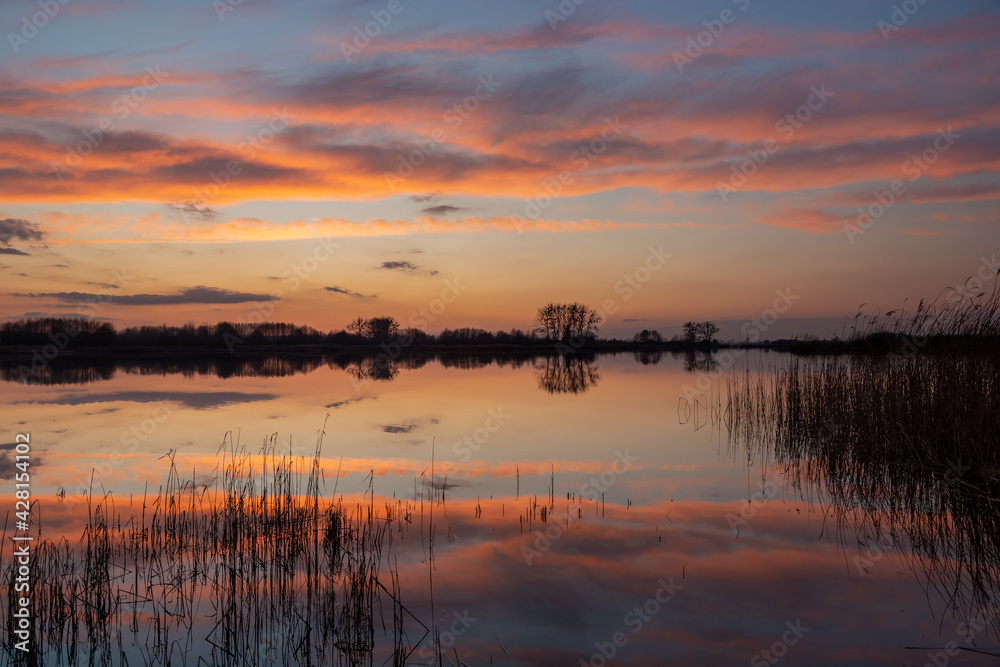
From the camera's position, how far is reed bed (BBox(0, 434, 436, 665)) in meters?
4.59

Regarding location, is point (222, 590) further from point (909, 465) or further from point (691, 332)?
point (691, 332)

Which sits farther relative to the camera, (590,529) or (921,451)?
(921,451)

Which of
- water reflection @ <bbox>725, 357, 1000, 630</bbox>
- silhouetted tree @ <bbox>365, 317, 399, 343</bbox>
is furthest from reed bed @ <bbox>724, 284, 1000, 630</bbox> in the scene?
silhouetted tree @ <bbox>365, 317, 399, 343</bbox>

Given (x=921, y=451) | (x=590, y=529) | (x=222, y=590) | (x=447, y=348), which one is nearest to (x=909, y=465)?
(x=921, y=451)

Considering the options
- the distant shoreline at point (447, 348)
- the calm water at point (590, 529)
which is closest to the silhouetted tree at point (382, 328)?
the distant shoreline at point (447, 348)

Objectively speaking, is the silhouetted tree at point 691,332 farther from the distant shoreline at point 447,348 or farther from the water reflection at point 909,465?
the water reflection at point 909,465

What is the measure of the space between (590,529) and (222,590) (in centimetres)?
387

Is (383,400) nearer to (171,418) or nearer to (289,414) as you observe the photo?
(289,414)

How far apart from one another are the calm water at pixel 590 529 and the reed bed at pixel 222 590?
0.47 meters

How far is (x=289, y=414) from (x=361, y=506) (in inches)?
415

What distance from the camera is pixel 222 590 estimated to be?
18.3ft

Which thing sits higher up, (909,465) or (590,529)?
(909,465)

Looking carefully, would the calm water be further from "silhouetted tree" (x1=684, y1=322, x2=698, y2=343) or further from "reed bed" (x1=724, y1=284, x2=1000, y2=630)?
"silhouetted tree" (x1=684, y1=322, x2=698, y2=343)

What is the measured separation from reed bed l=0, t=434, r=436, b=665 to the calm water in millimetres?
472
